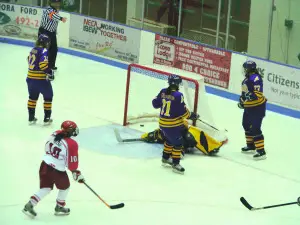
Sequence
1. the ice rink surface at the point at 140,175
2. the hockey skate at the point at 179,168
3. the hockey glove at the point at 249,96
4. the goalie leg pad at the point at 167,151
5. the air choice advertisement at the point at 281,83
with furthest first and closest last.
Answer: the air choice advertisement at the point at 281,83 < the hockey glove at the point at 249,96 < the goalie leg pad at the point at 167,151 < the hockey skate at the point at 179,168 < the ice rink surface at the point at 140,175

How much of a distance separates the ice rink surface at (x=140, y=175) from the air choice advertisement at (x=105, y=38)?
209 cm

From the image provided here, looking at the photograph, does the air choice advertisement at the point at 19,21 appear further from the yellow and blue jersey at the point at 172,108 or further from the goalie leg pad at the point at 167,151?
the yellow and blue jersey at the point at 172,108

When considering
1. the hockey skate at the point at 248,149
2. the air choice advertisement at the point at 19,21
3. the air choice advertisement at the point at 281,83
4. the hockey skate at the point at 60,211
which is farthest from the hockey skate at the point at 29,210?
the air choice advertisement at the point at 19,21

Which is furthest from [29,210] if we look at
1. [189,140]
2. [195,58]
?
[195,58]

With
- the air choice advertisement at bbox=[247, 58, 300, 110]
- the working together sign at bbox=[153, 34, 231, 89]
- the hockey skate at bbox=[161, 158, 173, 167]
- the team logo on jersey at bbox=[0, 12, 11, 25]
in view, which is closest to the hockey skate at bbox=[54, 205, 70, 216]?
the hockey skate at bbox=[161, 158, 173, 167]

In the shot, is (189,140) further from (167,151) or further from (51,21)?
(51,21)

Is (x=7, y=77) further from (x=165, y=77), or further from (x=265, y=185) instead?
(x=265, y=185)

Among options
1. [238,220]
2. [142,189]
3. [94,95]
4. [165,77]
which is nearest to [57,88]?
[94,95]

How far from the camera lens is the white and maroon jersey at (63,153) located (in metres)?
7.14

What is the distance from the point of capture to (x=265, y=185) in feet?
28.8

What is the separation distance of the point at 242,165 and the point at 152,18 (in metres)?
5.67

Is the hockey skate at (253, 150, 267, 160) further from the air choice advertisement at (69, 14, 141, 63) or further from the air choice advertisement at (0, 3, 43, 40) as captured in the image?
the air choice advertisement at (0, 3, 43, 40)

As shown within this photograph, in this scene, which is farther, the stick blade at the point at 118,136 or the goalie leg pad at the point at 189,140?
the stick blade at the point at 118,136

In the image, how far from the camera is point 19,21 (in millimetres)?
15609
